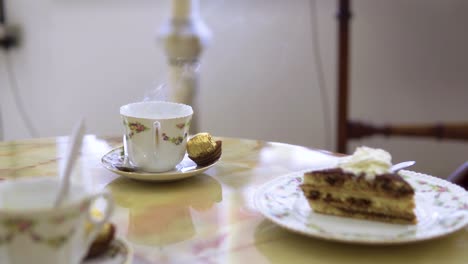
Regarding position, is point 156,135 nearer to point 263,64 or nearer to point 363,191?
point 363,191

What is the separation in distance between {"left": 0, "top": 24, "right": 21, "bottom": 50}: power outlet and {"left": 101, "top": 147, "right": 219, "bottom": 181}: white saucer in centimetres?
141

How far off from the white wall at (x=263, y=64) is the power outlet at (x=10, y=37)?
0.03m

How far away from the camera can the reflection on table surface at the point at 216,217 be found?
67cm

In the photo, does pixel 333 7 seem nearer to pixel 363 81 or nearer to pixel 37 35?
pixel 363 81

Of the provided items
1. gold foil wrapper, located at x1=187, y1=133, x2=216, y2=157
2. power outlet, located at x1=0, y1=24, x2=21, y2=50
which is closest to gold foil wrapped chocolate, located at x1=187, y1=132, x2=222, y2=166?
gold foil wrapper, located at x1=187, y1=133, x2=216, y2=157

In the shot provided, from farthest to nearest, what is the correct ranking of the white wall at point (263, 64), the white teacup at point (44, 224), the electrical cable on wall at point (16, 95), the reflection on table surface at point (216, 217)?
1. the electrical cable on wall at point (16, 95)
2. the white wall at point (263, 64)
3. the reflection on table surface at point (216, 217)
4. the white teacup at point (44, 224)

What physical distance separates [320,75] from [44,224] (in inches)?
70.9

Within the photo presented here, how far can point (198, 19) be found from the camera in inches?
82.7

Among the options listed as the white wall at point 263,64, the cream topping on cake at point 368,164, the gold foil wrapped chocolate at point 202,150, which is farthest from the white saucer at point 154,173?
the white wall at point 263,64

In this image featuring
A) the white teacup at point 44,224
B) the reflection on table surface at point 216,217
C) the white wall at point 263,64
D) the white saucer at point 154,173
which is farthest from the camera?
the white wall at point 263,64

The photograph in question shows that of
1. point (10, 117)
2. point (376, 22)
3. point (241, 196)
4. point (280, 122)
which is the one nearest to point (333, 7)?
point (376, 22)

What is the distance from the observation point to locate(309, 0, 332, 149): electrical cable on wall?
7.14 feet

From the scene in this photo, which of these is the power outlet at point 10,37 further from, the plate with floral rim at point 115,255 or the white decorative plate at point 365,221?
the plate with floral rim at point 115,255

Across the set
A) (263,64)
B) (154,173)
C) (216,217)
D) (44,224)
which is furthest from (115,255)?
(263,64)
